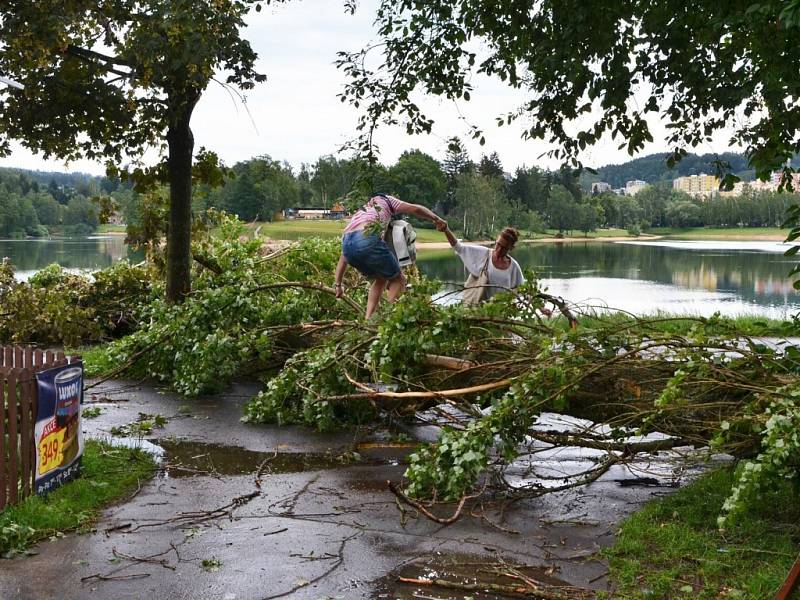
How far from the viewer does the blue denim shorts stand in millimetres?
9275

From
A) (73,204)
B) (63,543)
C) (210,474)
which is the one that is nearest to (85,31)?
(210,474)

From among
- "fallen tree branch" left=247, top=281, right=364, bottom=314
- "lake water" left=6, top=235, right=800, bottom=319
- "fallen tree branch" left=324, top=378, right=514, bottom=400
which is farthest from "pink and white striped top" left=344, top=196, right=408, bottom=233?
"fallen tree branch" left=324, top=378, right=514, bottom=400

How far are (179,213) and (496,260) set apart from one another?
5.65 metres

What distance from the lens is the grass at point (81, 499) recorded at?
5242 mm

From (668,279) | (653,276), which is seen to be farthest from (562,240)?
(668,279)

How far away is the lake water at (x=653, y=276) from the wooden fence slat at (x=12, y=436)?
14.0ft

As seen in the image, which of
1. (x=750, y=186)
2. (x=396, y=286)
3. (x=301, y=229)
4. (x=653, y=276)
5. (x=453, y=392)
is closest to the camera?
(x=453, y=392)

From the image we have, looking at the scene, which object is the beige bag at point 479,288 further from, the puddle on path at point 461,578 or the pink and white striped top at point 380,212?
the puddle on path at point 461,578

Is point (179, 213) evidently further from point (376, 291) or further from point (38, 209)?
point (38, 209)

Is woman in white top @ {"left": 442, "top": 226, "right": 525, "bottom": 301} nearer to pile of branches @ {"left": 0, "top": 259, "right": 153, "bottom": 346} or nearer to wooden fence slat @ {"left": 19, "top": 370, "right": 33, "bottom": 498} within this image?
wooden fence slat @ {"left": 19, "top": 370, "right": 33, "bottom": 498}

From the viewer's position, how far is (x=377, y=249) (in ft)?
30.7

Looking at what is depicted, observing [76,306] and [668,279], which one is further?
[668,279]

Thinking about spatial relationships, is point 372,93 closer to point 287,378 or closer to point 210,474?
point 287,378

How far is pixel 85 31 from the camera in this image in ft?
40.9
